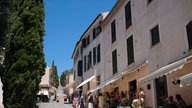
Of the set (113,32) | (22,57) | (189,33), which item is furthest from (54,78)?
(189,33)

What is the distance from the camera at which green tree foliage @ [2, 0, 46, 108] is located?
54.3 feet

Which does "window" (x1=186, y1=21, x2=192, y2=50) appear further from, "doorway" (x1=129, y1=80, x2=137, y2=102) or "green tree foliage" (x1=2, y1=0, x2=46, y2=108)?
"green tree foliage" (x1=2, y1=0, x2=46, y2=108)

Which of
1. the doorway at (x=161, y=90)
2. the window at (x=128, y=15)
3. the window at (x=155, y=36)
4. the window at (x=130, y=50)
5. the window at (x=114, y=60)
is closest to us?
the doorway at (x=161, y=90)

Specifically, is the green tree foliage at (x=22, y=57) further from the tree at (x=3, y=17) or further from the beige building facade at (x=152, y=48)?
the beige building facade at (x=152, y=48)

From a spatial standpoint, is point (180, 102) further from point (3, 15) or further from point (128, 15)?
point (128, 15)

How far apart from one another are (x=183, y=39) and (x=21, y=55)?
943 cm

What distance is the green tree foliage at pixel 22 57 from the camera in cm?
1656

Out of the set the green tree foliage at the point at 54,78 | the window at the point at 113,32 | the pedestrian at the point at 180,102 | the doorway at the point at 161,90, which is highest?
the green tree foliage at the point at 54,78

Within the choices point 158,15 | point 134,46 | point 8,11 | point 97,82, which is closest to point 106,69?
point 97,82

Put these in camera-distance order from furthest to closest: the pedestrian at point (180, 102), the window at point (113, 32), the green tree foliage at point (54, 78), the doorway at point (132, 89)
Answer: the green tree foliage at point (54, 78), the window at point (113, 32), the doorway at point (132, 89), the pedestrian at point (180, 102)

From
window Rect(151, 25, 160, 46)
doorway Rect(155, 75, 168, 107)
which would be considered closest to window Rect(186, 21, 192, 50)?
doorway Rect(155, 75, 168, 107)

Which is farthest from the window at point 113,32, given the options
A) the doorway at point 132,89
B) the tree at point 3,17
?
the tree at point 3,17

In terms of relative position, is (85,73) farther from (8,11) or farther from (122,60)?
(8,11)

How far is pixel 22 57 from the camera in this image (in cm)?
1708
